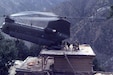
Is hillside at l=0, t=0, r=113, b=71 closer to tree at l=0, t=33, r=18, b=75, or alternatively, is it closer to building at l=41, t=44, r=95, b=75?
tree at l=0, t=33, r=18, b=75

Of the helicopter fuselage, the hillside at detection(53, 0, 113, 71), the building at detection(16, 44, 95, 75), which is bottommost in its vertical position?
the building at detection(16, 44, 95, 75)

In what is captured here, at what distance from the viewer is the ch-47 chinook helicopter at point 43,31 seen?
56.8 ft

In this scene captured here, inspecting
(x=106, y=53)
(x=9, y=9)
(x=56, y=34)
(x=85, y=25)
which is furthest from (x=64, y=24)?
(x=9, y=9)

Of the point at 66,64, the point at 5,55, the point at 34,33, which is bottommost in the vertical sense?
the point at 66,64

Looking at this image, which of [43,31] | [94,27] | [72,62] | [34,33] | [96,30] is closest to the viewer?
[72,62]

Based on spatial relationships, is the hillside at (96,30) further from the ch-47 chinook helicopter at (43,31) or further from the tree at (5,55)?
the ch-47 chinook helicopter at (43,31)

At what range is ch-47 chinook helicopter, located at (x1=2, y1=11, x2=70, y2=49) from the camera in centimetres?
1731

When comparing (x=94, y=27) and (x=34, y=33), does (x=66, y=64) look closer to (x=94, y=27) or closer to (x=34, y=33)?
(x=34, y=33)

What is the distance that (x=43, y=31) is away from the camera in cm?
1741

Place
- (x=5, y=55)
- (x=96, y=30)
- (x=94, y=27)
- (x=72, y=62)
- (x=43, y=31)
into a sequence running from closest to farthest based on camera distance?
(x=72, y=62)
(x=43, y=31)
(x=5, y=55)
(x=96, y=30)
(x=94, y=27)

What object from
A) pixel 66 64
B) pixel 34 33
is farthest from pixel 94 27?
pixel 66 64

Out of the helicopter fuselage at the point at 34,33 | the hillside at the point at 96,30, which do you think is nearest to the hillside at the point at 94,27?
the hillside at the point at 96,30

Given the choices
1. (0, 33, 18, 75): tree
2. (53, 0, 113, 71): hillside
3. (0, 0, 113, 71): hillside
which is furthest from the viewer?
(0, 0, 113, 71): hillside

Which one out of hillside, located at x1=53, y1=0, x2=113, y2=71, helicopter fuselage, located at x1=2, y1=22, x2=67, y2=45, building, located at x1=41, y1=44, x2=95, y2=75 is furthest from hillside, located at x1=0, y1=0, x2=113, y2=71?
building, located at x1=41, y1=44, x2=95, y2=75
